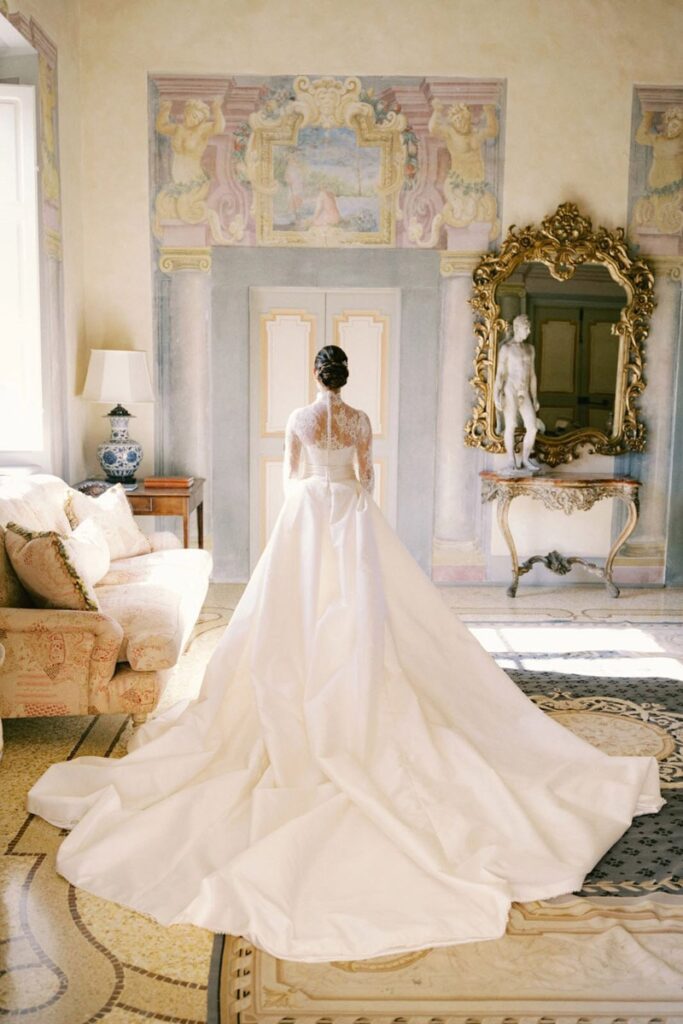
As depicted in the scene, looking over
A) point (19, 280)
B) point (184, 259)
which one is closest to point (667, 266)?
point (184, 259)

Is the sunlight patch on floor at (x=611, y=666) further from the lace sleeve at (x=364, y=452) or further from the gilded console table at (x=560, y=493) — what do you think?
the lace sleeve at (x=364, y=452)

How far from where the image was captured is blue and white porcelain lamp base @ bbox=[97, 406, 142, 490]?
654 cm

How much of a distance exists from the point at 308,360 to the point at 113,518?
7.49ft

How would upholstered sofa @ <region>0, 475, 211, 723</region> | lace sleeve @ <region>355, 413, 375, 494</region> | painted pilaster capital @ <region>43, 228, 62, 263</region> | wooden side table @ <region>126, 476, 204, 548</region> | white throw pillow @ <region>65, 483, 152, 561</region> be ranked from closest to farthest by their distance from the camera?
upholstered sofa @ <region>0, 475, 211, 723</region> → lace sleeve @ <region>355, 413, 375, 494</region> → white throw pillow @ <region>65, 483, 152, 561</region> → painted pilaster capital @ <region>43, 228, 62, 263</region> → wooden side table @ <region>126, 476, 204, 548</region>

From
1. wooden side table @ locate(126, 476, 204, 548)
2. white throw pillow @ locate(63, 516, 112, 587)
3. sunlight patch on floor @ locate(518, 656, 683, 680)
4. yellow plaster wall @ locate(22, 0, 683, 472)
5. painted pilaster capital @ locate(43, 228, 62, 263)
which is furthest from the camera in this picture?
yellow plaster wall @ locate(22, 0, 683, 472)

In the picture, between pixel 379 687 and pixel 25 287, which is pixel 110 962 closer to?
pixel 379 687

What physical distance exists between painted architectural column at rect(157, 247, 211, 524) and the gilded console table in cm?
214

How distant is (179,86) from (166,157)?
0.49 metres

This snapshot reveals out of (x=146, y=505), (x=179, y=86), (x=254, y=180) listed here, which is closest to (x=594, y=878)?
(x=146, y=505)

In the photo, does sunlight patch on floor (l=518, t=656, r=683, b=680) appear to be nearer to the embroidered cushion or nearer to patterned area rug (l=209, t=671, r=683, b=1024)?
patterned area rug (l=209, t=671, r=683, b=1024)

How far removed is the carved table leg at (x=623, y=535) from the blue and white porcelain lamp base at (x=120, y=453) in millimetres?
3452

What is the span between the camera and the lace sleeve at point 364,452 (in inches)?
162

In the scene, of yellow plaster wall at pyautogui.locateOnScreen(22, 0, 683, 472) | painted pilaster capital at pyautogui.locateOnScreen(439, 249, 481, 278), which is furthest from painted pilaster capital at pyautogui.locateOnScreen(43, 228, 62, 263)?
painted pilaster capital at pyautogui.locateOnScreen(439, 249, 481, 278)

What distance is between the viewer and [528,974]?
2.52m
